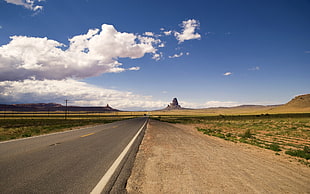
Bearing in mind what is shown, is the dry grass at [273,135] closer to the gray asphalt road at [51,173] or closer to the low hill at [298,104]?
the gray asphalt road at [51,173]

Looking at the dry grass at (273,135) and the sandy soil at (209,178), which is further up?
the sandy soil at (209,178)

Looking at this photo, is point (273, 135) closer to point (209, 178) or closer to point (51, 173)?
point (209, 178)

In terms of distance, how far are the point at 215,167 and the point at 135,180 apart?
2.54 meters

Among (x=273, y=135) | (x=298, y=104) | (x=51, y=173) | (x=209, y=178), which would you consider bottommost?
(x=273, y=135)

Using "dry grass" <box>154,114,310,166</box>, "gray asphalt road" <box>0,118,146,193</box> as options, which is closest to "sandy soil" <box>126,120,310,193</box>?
"gray asphalt road" <box>0,118,146,193</box>

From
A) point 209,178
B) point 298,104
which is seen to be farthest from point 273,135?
point 298,104

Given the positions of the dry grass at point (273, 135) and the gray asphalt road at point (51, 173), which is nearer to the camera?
the gray asphalt road at point (51, 173)

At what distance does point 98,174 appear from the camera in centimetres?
440

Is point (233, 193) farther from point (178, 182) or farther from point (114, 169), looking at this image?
point (114, 169)

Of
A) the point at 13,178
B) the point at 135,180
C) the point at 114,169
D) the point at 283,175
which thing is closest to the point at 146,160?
the point at 114,169

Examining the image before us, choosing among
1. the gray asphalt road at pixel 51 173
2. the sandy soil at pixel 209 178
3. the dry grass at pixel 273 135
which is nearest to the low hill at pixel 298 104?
the dry grass at pixel 273 135

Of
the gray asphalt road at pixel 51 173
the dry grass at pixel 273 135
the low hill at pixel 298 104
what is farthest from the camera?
the low hill at pixel 298 104

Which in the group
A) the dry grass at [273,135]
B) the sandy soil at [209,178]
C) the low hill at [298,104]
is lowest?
the dry grass at [273,135]

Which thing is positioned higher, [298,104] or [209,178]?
[298,104]
